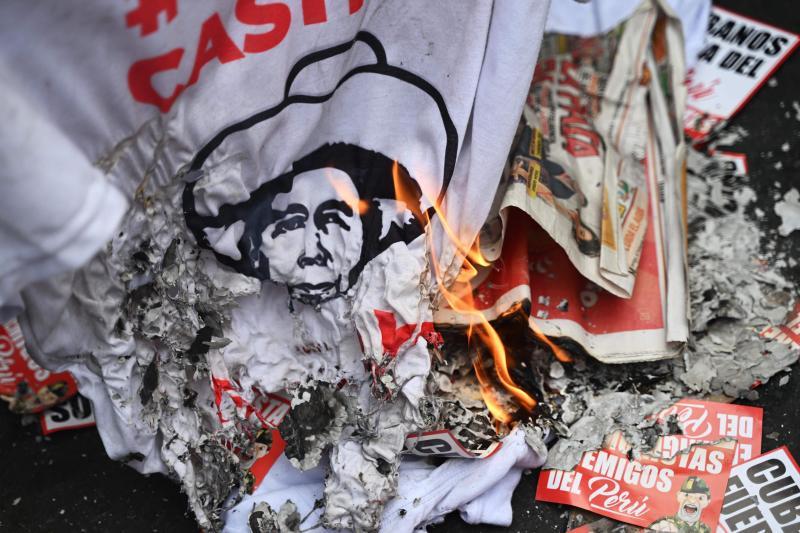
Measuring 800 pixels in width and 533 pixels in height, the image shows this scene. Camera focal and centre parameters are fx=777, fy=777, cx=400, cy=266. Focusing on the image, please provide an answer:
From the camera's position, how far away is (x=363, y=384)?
1.36m

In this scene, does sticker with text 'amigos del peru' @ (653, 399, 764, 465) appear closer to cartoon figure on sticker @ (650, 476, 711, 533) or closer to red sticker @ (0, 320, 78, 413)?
cartoon figure on sticker @ (650, 476, 711, 533)

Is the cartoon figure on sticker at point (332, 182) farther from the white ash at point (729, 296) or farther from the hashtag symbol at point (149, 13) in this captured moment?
the white ash at point (729, 296)

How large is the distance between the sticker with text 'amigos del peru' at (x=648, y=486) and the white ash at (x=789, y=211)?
0.54 metres

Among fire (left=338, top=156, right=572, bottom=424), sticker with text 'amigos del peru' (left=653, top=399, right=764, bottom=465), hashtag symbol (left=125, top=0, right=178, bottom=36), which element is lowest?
sticker with text 'amigos del peru' (left=653, top=399, right=764, bottom=465)

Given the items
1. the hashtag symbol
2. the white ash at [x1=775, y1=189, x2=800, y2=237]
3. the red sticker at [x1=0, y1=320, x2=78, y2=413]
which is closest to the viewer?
the hashtag symbol

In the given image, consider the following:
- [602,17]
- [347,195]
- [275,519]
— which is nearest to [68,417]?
[275,519]

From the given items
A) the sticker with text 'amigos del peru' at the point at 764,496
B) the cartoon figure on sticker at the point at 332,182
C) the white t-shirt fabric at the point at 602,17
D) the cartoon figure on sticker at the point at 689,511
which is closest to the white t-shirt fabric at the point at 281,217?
the cartoon figure on sticker at the point at 332,182

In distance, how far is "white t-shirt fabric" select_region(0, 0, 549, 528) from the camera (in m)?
1.14

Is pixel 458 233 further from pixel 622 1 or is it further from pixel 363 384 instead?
pixel 622 1

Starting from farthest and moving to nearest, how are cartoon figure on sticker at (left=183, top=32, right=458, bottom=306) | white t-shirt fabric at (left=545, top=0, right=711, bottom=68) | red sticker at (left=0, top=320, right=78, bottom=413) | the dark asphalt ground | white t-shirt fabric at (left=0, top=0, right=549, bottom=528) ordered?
white t-shirt fabric at (left=545, top=0, right=711, bottom=68) < red sticker at (left=0, top=320, right=78, bottom=413) < the dark asphalt ground < cartoon figure on sticker at (left=183, top=32, right=458, bottom=306) < white t-shirt fabric at (left=0, top=0, right=549, bottom=528)

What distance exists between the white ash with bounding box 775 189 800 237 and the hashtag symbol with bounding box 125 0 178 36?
4.42ft

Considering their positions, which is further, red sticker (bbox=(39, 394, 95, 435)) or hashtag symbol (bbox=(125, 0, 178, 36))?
red sticker (bbox=(39, 394, 95, 435))

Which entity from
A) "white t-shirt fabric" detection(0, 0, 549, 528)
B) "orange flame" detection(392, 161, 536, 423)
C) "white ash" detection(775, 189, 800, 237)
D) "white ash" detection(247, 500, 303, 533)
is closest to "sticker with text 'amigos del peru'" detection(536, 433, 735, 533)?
"orange flame" detection(392, 161, 536, 423)

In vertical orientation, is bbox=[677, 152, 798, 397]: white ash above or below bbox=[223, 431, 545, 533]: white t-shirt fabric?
above
